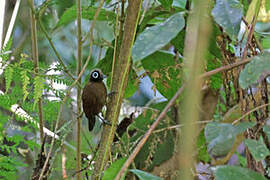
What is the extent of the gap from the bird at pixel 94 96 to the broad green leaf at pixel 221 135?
0.74 m

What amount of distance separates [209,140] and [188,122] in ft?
0.86

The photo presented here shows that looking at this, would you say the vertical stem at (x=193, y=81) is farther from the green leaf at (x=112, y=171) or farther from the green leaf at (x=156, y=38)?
the green leaf at (x=112, y=171)

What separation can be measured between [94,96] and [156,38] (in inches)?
31.3

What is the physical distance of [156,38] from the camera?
1.96 feet

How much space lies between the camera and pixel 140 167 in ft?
4.25

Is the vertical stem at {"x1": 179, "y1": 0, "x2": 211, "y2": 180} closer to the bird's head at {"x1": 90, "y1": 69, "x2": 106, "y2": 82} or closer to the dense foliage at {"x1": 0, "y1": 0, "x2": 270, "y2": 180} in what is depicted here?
the dense foliage at {"x1": 0, "y1": 0, "x2": 270, "y2": 180}

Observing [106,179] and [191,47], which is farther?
[106,179]

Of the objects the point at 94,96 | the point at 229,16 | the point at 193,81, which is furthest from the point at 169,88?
the point at 193,81

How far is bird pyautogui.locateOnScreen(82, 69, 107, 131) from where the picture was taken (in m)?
1.34

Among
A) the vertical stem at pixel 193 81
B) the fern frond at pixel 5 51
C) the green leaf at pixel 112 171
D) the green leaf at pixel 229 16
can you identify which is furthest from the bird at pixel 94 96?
the vertical stem at pixel 193 81

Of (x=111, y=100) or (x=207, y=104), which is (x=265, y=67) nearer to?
(x=111, y=100)

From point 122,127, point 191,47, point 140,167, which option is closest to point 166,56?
point 122,127

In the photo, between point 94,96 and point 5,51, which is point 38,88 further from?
point 94,96

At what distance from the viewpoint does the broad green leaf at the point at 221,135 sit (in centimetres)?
59
